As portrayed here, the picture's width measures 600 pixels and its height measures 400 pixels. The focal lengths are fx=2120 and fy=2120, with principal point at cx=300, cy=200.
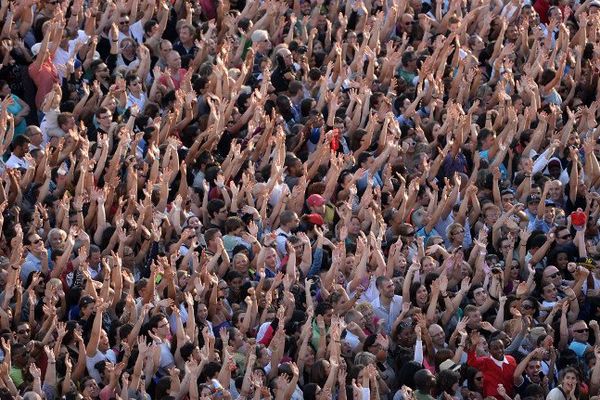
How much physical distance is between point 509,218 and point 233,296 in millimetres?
3152

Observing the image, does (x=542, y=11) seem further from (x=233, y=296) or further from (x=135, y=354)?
(x=135, y=354)

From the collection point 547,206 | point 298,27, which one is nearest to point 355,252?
point 547,206

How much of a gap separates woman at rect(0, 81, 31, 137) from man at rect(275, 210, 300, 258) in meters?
2.66

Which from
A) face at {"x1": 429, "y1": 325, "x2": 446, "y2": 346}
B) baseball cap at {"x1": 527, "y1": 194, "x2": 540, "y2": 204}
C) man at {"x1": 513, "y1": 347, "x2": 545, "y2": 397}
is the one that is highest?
baseball cap at {"x1": 527, "y1": 194, "x2": 540, "y2": 204}

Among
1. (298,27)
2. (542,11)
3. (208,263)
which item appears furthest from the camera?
(542,11)

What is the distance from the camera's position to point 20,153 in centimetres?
1962

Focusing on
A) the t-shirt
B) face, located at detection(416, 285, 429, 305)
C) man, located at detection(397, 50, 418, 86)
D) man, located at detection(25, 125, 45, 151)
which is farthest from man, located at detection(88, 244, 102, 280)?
man, located at detection(397, 50, 418, 86)

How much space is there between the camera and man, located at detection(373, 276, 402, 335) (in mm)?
19125

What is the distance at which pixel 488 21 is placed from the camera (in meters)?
23.8

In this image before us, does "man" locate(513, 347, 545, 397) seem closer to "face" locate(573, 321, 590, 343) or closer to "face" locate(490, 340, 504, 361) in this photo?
"face" locate(490, 340, 504, 361)

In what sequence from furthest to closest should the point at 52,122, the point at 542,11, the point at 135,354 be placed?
the point at 542,11 → the point at 52,122 → the point at 135,354

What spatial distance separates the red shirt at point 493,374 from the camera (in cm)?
1859

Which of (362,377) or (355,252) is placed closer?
(362,377)

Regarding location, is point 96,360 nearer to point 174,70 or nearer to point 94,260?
point 94,260
